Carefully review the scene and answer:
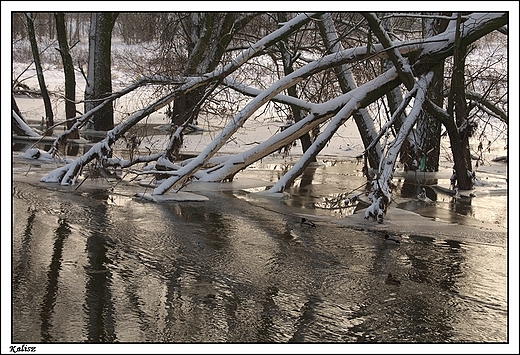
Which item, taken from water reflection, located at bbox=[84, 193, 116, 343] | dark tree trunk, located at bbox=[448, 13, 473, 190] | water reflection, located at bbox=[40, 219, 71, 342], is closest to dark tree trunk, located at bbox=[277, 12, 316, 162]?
dark tree trunk, located at bbox=[448, 13, 473, 190]

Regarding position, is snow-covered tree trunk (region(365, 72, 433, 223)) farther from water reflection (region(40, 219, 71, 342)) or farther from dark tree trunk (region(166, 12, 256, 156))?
dark tree trunk (region(166, 12, 256, 156))

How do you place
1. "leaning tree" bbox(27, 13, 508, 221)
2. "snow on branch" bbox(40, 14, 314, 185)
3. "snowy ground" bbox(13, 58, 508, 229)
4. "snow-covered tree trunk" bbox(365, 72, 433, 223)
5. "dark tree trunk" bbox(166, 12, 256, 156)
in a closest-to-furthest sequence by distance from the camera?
1. "snow-covered tree trunk" bbox(365, 72, 433, 223)
2. "leaning tree" bbox(27, 13, 508, 221)
3. "snow on branch" bbox(40, 14, 314, 185)
4. "snowy ground" bbox(13, 58, 508, 229)
5. "dark tree trunk" bbox(166, 12, 256, 156)

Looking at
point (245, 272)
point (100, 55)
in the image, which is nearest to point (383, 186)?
point (245, 272)

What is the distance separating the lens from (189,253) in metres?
6.86

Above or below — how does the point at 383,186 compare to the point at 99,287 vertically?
above

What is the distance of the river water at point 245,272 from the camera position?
4863mm

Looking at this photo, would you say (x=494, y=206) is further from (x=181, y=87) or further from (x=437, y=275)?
(x=181, y=87)

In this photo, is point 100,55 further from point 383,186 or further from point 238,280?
point 238,280

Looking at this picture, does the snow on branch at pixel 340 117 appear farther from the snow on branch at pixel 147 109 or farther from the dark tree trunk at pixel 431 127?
the dark tree trunk at pixel 431 127

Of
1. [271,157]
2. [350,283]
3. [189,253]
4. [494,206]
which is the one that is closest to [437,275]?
[350,283]

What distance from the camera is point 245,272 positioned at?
6230mm

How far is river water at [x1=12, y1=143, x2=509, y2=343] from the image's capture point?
4863 millimetres

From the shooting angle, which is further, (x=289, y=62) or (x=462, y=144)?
(x=289, y=62)

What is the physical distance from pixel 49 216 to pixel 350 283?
13.2 ft
